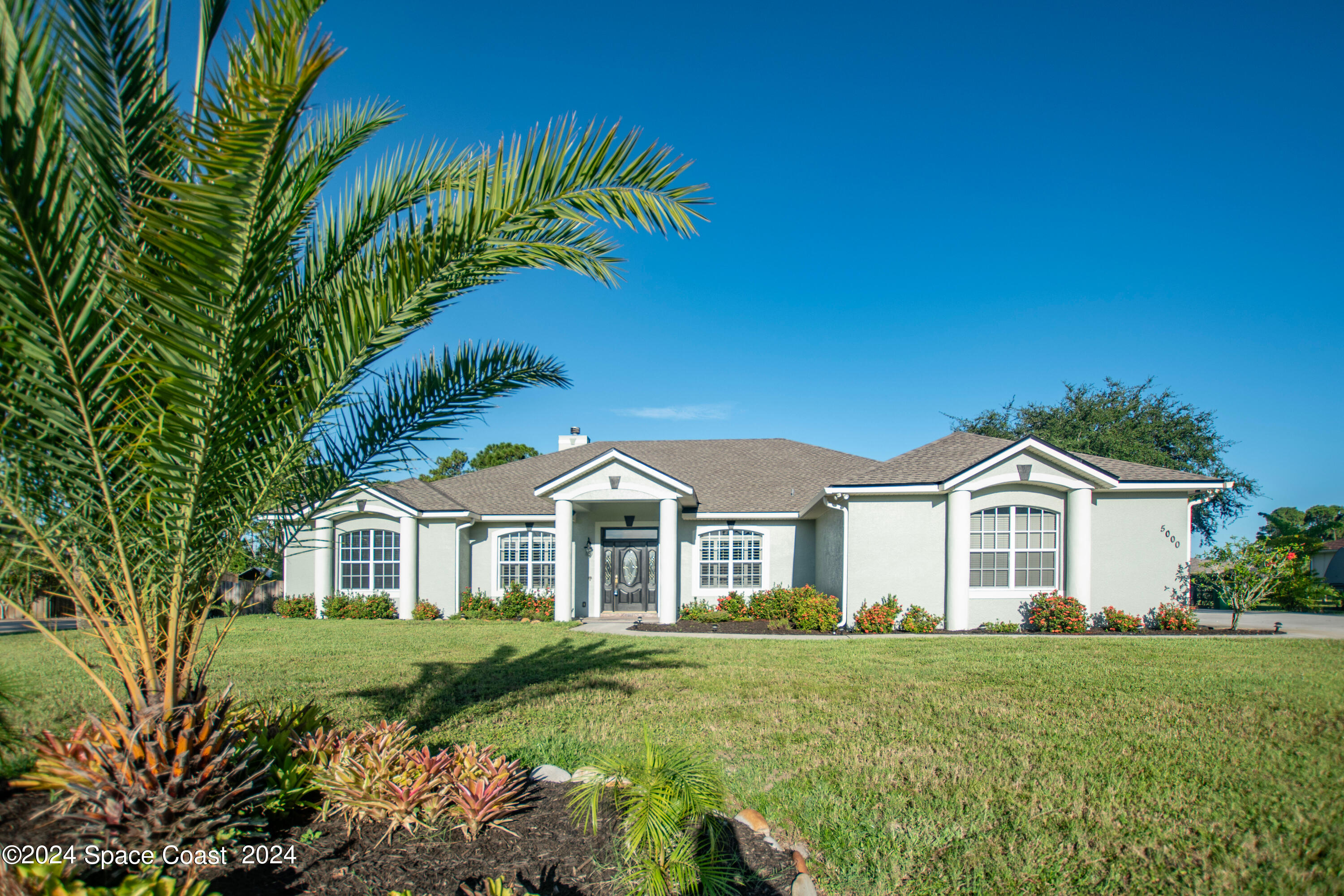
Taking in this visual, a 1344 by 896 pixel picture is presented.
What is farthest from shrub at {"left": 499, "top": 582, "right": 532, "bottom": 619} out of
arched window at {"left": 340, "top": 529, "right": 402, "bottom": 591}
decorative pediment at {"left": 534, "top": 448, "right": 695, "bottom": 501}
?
arched window at {"left": 340, "top": 529, "right": 402, "bottom": 591}

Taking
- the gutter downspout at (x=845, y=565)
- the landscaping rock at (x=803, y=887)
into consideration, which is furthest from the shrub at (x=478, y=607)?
the landscaping rock at (x=803, y=887)

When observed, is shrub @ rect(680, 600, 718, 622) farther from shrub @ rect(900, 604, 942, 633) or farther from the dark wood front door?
shrub @ rect(900, 604, 942, 633)

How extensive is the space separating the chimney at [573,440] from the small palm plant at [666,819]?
23.5m

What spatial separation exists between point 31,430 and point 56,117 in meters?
1.62

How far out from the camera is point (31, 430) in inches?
143

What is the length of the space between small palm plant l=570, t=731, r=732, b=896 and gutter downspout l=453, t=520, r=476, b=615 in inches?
637

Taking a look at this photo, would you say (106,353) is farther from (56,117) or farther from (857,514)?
(857,514)

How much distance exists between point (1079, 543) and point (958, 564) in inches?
104

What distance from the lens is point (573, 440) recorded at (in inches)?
1075

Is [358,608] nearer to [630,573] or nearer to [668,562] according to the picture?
[630,573]

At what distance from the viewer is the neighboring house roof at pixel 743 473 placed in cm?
1583

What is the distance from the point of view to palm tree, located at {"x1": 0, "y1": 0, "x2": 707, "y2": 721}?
9.72 feet

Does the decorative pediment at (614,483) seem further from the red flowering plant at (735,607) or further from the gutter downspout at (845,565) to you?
the gutter downspout at (845,565)

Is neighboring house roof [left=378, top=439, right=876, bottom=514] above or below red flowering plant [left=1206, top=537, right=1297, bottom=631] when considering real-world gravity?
above
